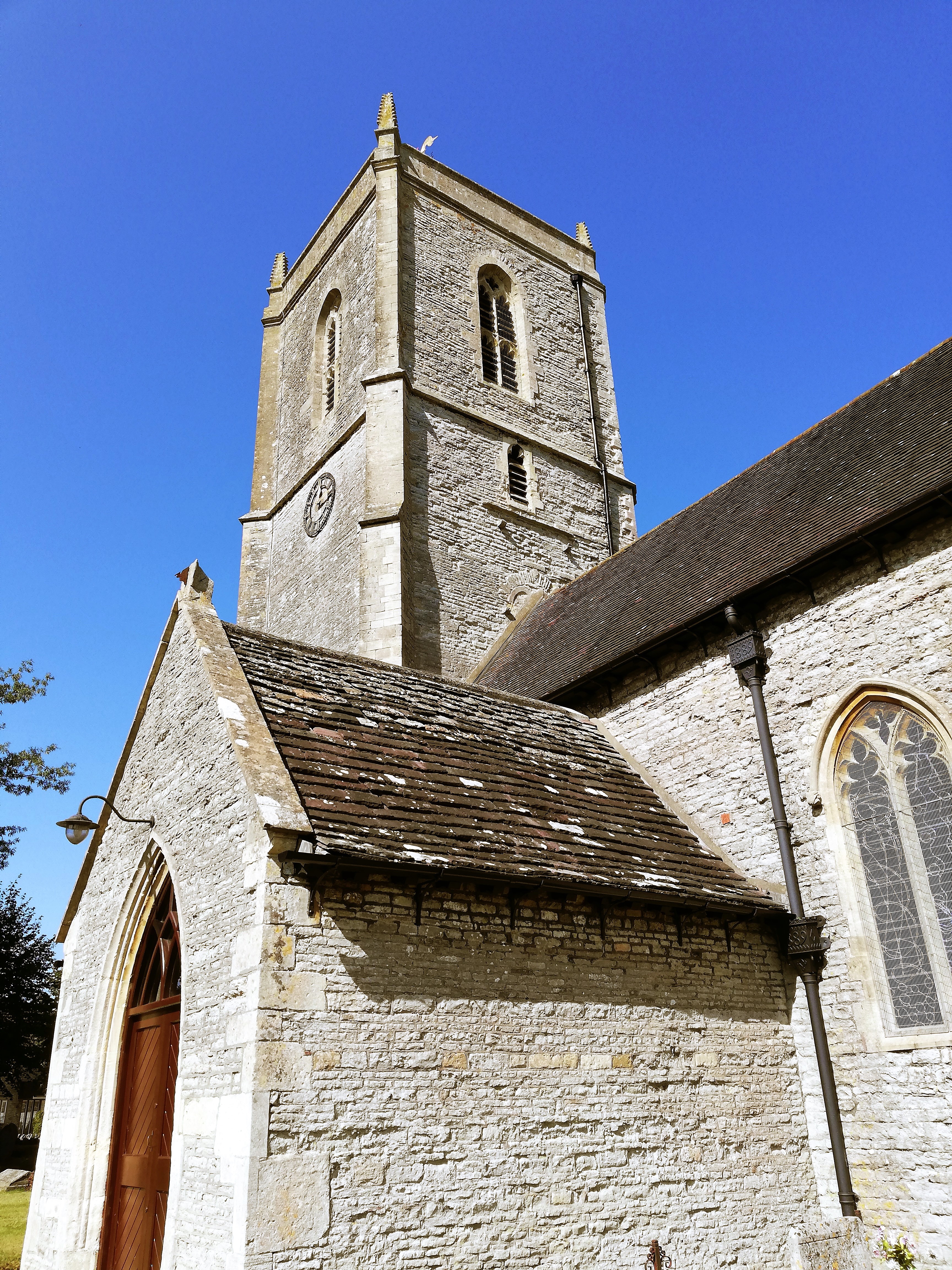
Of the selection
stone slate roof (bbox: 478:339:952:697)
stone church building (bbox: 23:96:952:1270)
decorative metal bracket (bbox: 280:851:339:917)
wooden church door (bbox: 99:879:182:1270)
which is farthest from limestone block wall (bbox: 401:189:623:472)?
decorative metal bracket (bbox: 280:851:339:917)

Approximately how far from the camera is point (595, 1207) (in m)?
6.73

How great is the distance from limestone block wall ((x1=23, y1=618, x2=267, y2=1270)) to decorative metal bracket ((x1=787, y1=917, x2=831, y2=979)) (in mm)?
4981

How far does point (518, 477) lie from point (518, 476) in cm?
2

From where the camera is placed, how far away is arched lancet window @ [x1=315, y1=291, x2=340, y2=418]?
68.1ft

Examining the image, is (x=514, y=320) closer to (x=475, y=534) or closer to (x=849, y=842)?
(x=475, y=534)

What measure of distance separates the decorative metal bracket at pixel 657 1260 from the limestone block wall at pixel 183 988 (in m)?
3.12

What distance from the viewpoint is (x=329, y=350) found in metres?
21.8

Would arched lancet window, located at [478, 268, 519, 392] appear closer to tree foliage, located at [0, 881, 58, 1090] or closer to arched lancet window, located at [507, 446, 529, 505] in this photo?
arched lancet window, located at [507, 446, 529, 505]

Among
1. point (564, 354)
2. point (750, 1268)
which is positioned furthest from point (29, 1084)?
point (750, 1268)

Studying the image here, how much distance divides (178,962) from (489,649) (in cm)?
971

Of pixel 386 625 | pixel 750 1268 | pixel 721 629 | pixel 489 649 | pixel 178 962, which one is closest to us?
pixel 750 1268

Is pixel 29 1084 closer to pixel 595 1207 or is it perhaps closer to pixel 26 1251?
pixel 26 1251

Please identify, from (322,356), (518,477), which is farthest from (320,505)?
(322,356)

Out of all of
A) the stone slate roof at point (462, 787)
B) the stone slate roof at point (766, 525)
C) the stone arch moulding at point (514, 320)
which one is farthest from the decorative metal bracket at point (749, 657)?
the stone arch moulding at point (514, 320)
